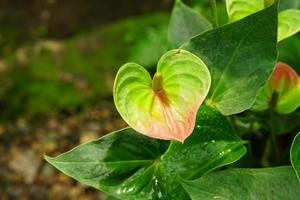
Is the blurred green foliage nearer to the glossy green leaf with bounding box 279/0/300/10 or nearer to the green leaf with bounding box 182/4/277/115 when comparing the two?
the glossy green leaf with bounding box 279/0/300/10

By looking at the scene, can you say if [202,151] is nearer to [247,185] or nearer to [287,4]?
[247,185]

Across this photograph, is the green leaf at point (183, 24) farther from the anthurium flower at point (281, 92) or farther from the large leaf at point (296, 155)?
the large leaf at point (296, 155)

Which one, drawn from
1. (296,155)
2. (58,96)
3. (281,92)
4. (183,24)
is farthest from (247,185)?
(58,96)

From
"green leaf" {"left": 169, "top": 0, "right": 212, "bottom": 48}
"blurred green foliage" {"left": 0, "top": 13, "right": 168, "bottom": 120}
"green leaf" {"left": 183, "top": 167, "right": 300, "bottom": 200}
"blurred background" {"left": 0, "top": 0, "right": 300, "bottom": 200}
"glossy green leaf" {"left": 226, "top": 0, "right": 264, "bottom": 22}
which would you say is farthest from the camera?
"blurred green foliage" {"left": 0, "top": 13, "right": 168, "bottom": 120}

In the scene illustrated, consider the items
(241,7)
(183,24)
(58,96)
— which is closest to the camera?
(241,7)

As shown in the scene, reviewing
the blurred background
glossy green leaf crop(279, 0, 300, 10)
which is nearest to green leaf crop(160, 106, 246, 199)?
glossy green leaf crop(279, 0, 300, 10)

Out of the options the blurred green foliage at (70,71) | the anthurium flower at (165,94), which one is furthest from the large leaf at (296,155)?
the blurred green foliage at (70,71)
